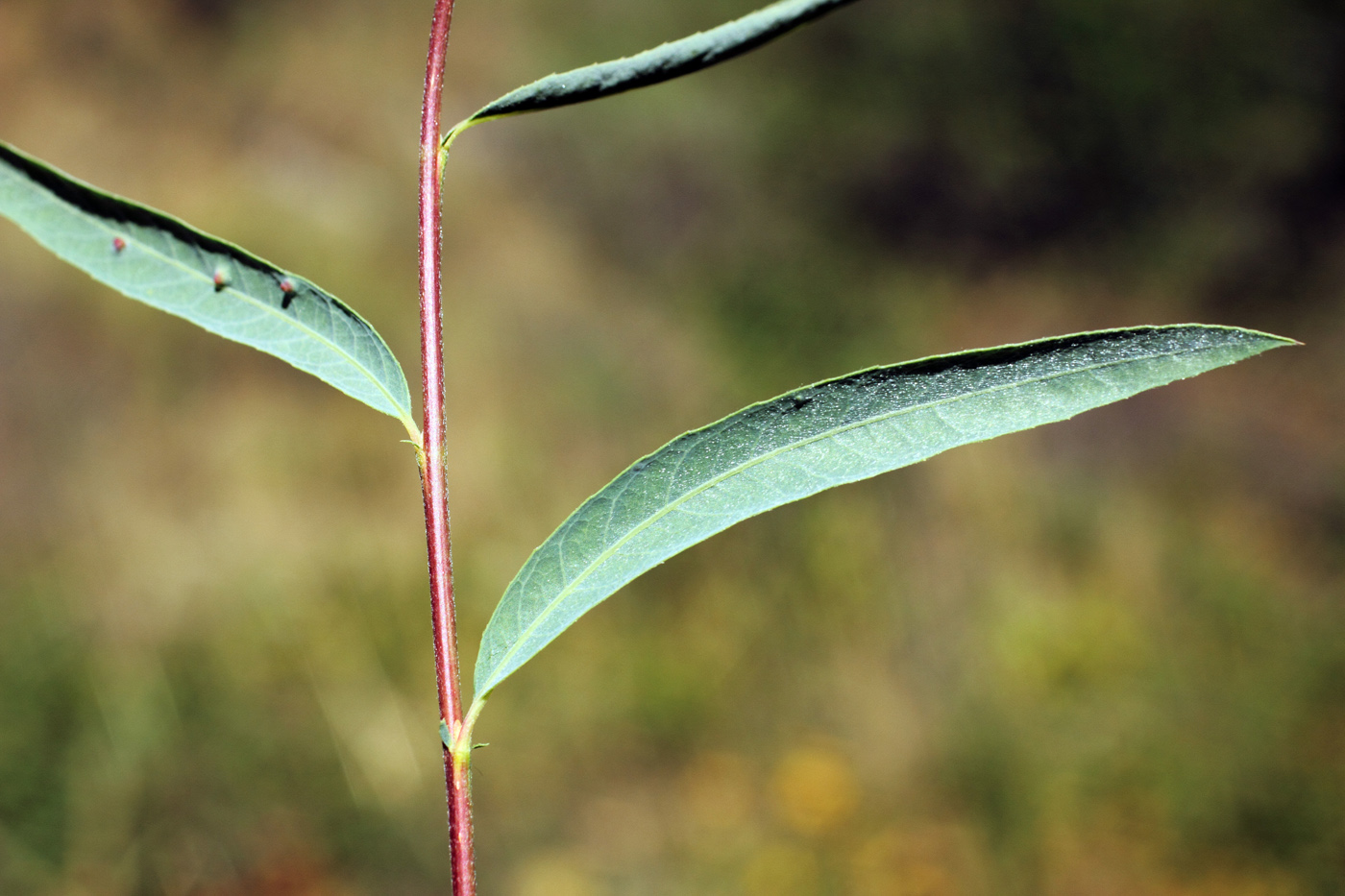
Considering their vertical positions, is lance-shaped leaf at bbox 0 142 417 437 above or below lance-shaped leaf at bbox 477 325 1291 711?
above

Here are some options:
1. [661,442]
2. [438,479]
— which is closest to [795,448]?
[438,479]

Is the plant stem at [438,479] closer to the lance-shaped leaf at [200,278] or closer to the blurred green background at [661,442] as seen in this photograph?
the lance-shaped leaf at [200,278]

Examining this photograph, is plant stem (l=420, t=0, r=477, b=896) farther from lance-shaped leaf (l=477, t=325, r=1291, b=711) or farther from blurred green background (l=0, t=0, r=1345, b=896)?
blurred green background (l=0, t=0, r=1345, b=896)

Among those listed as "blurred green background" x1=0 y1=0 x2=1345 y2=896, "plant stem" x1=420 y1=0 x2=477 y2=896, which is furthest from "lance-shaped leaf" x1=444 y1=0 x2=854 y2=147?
"blurred green background" x1=0 y1=0 x2=1345 y2=896

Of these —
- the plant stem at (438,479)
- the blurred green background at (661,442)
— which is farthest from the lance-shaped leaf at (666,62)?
the blurred green background at (661,442)

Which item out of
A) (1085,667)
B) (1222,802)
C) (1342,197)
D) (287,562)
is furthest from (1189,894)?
(1342,197)

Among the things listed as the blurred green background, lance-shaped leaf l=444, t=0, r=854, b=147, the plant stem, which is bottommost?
the plant stem
